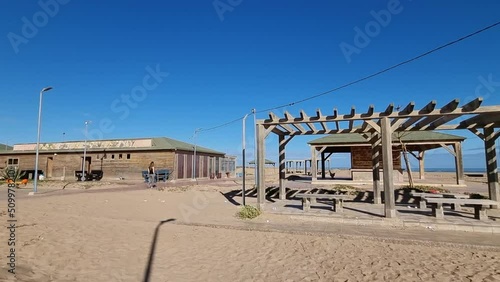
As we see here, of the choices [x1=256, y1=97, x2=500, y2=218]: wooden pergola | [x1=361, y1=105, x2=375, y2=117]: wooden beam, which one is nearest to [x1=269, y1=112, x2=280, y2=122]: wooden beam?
[x1=256, y1=97, x2=500, y2=218]: wooden pergola

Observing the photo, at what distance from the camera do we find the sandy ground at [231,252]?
14.8 ft

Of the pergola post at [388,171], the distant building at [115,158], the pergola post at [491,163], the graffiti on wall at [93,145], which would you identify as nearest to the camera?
the pergola post at [388,171]

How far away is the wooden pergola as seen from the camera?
781 centimetres

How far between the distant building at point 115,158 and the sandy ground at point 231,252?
1924 cm

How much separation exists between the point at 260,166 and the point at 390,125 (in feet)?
13.6

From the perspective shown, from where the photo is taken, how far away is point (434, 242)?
5887 millimetres

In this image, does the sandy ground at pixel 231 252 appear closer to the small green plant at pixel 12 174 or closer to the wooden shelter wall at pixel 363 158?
the small green plant at pixel 12 174

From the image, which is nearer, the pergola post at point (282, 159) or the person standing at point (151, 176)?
the pergola post at point (282, 159)

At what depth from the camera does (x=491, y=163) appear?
969 cm

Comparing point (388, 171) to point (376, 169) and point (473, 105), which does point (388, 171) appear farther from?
point (376, 169)

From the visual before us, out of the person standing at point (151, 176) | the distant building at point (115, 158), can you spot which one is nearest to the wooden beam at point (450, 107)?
the person standing at point (151, 176)

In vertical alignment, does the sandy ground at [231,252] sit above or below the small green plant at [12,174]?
below

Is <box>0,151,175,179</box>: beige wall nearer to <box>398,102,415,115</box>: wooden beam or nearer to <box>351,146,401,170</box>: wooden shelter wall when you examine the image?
<box>351,146,401,170</box>: wooden shelter wall

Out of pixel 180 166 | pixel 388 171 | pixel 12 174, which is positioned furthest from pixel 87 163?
pixel 388 171
